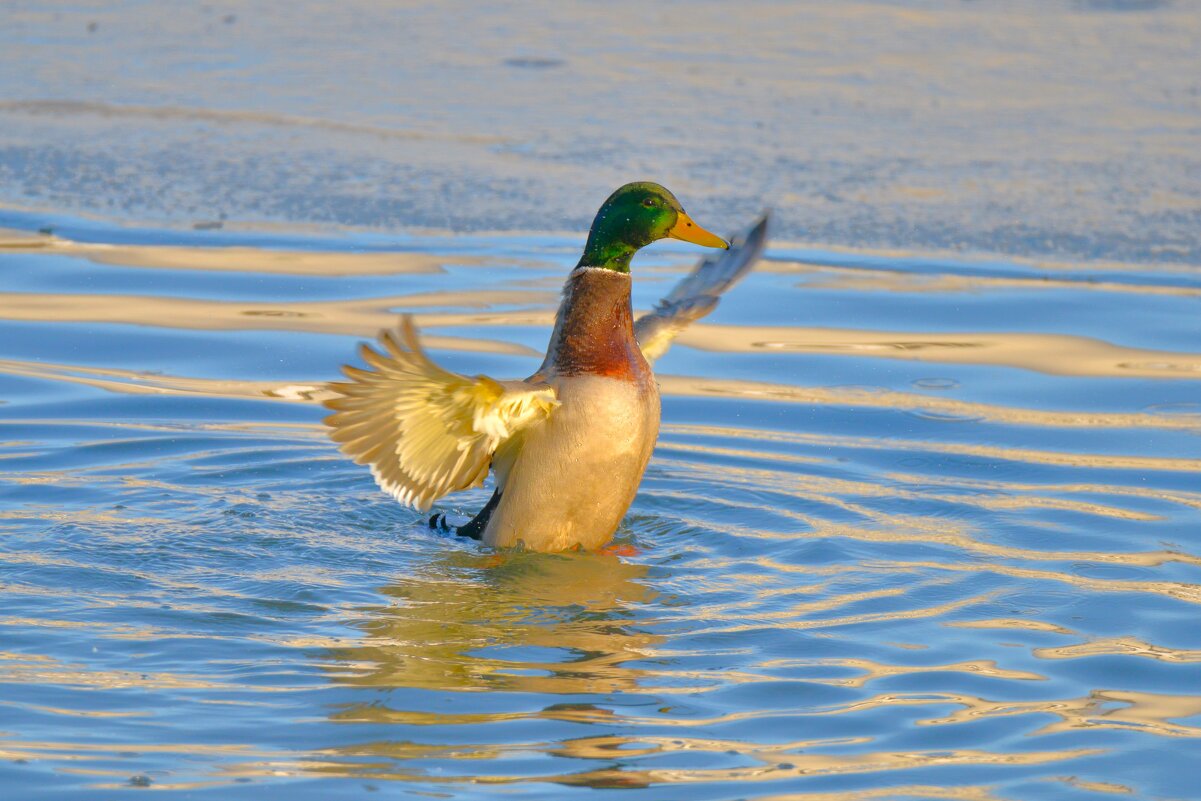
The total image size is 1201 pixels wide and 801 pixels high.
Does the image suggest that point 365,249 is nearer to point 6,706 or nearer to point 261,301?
point 261,301

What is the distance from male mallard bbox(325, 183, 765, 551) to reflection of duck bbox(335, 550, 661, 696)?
193 mm

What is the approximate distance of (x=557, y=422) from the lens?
18.2ft

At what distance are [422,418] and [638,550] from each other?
3.03ft

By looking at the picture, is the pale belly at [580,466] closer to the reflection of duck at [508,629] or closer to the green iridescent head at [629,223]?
the reflection of duck at [508,629]

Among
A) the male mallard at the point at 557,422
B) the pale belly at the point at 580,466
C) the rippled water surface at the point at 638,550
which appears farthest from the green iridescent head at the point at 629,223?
the rippled water surface at the point at 638,550

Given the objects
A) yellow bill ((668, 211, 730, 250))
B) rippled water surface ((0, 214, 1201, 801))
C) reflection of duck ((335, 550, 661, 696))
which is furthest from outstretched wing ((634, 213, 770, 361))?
reflection of duck ((335, 550, 661, 696))

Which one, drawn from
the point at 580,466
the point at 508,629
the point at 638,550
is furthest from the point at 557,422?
the point at 508,629

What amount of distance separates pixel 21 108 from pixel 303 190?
7.56 feet

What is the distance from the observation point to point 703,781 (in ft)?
12.6

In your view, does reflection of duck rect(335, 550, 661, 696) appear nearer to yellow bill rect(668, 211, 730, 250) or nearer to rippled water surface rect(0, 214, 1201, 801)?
rippled water surface rect(0, 214, 1201, 801)

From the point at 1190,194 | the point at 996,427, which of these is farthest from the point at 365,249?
the point at 1190,194

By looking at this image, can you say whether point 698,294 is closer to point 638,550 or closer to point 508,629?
point 638,550

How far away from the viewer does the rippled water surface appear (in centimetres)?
403

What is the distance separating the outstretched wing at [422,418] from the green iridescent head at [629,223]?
1.64 ft
